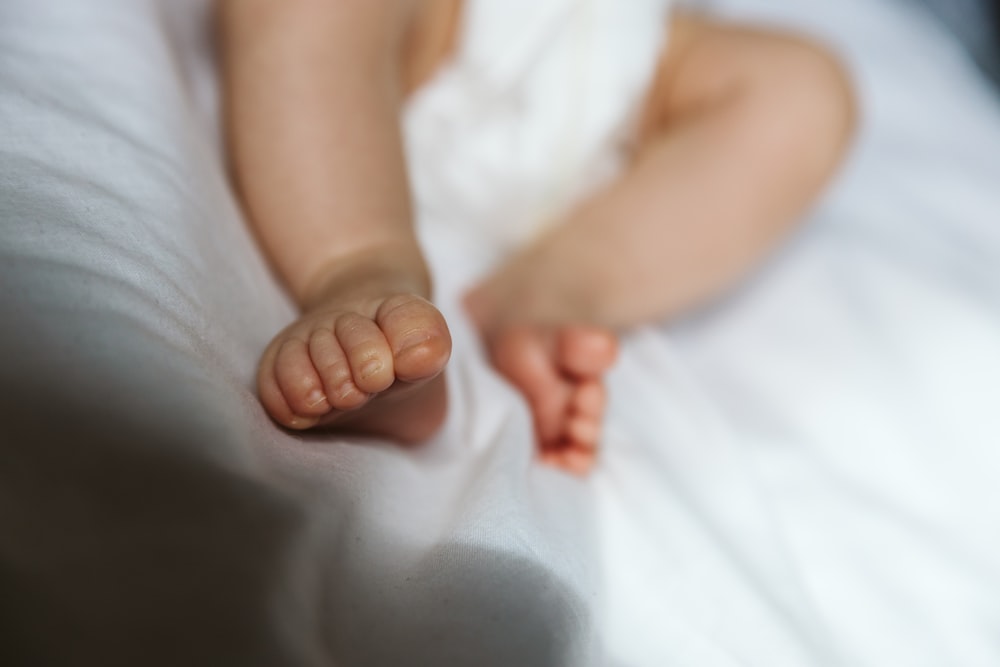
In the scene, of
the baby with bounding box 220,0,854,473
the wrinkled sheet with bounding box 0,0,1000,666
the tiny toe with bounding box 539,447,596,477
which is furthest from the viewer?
the tiny toe with bounding box 539,447,596,477

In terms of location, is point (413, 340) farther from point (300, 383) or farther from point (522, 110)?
point (522, 110)

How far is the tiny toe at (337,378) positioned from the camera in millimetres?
390

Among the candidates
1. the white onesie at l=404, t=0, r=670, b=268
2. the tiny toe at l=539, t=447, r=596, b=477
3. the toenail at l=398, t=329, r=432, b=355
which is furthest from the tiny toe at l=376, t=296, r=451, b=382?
the white onesie at l=404, t=0, r=670, b=268

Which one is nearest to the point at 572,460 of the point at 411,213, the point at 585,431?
the point at 585,431

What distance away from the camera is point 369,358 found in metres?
0.39

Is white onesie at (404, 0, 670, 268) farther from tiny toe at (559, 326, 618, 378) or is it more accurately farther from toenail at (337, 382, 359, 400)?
toenail at (337, 382, 359, 400)

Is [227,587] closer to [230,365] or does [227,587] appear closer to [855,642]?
[230,365]

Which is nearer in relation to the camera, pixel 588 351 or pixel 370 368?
pixel 370 368

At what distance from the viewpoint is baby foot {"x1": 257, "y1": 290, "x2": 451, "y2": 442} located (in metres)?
0.39

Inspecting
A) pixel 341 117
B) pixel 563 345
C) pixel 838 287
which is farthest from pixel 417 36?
pixel 838 287

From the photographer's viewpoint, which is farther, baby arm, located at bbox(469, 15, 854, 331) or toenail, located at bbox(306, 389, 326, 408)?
baby arm, located at bbox(469, 15, 854, 331)

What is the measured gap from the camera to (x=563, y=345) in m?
0.58

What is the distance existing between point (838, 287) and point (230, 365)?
1.79 feet

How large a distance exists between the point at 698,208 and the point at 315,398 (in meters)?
0.40
